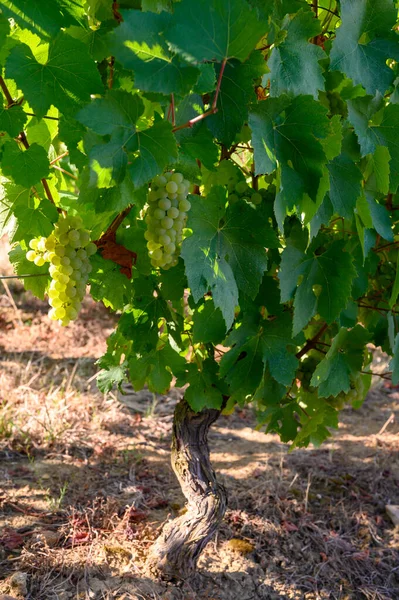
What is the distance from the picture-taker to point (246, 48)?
49.3 inches

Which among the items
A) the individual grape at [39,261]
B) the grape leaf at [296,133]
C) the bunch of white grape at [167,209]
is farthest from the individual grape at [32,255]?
the grape leaf at [296,133]

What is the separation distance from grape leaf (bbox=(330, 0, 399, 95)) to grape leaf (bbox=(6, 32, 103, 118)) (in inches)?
26.1

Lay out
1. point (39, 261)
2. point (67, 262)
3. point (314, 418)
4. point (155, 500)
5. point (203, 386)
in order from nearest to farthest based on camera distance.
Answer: point (67, 262) < point (39, 261) < point (203, 386) < point (314, 418) < point (155, 500)

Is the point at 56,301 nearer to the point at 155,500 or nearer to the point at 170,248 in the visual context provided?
the point at 170,248

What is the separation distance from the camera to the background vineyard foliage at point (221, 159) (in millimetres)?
1263

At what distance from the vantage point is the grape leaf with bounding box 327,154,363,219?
171 centimetres

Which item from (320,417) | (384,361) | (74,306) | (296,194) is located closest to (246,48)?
(296,194)

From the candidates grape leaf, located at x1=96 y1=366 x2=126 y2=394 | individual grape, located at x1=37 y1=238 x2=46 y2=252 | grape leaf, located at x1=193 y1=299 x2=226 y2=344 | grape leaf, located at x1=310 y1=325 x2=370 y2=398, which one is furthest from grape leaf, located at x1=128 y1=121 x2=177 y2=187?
grape leaf, located at x1=96 y1=366 x2=126 y2=394

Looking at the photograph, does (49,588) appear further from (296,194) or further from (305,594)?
(296,194)

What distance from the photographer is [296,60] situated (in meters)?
1.51

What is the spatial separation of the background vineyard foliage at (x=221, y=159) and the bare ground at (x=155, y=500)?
75 centimetres

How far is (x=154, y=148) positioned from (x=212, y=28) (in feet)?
0.82

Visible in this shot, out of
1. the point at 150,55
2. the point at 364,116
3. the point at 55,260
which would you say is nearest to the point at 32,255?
the point at 55,260

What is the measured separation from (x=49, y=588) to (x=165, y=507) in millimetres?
839
